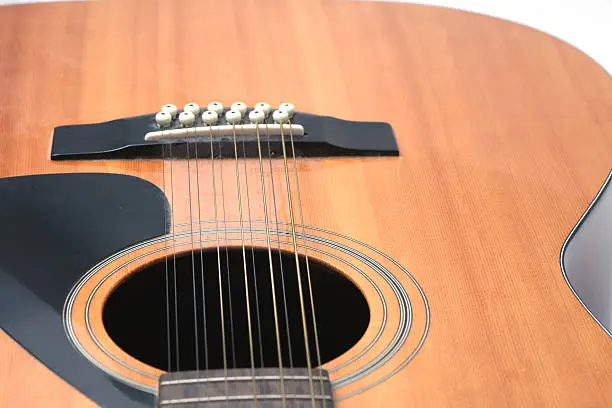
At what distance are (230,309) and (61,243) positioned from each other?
19cm

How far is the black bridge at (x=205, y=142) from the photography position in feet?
3.41

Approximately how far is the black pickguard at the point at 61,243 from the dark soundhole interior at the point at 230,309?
2.2 inches

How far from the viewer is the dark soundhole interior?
3.07 feet

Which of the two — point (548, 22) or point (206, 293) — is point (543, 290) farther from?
point (548, 22)

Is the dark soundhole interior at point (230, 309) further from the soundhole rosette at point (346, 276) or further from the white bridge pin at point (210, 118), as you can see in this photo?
the white bridge pin at point (210, 118)

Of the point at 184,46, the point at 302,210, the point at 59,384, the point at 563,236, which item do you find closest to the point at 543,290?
the point at 563,236

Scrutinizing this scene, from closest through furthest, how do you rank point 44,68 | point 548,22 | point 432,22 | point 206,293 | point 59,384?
1. point 59,384
2. point 206,293
3. point 44,68
4. point 432,22
5. point 548,22

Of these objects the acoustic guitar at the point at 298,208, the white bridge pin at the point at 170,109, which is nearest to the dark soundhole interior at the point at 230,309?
the acoustic guitar at the point at 298,208

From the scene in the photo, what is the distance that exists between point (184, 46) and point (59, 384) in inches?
23.1

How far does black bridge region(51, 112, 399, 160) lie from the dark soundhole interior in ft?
0.52

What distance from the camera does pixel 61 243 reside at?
927mm

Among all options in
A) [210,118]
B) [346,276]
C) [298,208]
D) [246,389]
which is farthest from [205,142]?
[246,389]

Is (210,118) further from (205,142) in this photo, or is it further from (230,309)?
(230,309)

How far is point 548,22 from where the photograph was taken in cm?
187
